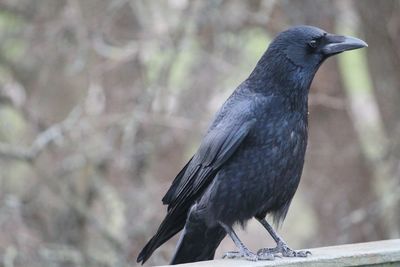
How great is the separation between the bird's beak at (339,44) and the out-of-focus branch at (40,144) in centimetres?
297

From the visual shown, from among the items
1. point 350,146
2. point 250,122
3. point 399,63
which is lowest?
point 350,146

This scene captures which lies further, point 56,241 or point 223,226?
point 56,241

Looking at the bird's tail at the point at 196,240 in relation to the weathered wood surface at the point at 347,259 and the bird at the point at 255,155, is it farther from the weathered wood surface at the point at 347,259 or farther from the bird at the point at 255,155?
the weathered wood surface at the point at 347,259

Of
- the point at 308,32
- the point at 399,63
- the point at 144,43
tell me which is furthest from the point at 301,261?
the point at 399,63

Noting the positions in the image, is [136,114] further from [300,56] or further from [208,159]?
[300,56]

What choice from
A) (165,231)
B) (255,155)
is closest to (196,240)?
(165,231)

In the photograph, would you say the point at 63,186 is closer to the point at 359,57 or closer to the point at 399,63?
the point at 399,63

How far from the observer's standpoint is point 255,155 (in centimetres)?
467

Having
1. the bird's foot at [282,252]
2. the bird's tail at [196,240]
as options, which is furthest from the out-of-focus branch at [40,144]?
the bird's foot at [282,252]

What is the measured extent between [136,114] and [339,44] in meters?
2.79

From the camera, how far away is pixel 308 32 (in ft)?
15.8

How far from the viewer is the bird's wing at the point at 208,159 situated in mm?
4691

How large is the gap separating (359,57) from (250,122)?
220 inches

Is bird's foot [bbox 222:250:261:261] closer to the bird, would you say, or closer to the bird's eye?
the bird
